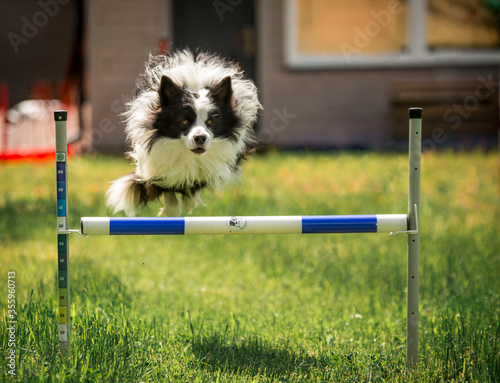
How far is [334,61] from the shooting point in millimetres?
12094

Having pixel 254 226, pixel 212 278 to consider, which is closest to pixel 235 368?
pixel 254 226

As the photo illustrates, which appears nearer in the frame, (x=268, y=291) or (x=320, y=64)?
(x=268, y=291)

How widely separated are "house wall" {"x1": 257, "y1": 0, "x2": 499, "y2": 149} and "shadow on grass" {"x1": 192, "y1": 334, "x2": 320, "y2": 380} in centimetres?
842

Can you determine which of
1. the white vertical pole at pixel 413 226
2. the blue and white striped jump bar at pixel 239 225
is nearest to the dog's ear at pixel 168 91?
the blue and white striped jump bar at pixel 239 225

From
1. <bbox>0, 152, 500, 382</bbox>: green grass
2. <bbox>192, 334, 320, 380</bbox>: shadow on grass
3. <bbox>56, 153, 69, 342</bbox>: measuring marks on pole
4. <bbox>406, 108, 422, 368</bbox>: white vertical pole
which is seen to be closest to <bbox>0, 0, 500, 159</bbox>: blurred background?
<bbox>0, 152, 500, 382</bbox>: green grass

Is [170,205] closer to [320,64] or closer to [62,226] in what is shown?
[62,226]

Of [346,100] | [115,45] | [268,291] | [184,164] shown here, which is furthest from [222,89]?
[346,100]

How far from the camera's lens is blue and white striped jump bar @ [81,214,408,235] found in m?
3.01

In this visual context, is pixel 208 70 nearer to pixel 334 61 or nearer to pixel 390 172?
pixel 390 172

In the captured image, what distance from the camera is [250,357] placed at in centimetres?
346

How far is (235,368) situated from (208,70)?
57.1 inches

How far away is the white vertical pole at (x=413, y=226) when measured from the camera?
3.17 metres

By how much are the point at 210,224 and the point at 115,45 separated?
30.7ft

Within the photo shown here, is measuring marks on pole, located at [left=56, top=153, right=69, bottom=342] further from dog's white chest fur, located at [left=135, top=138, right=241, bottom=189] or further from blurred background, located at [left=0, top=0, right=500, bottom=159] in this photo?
blurred background, located at [left=0, top=0, right=500, bottom=159]
